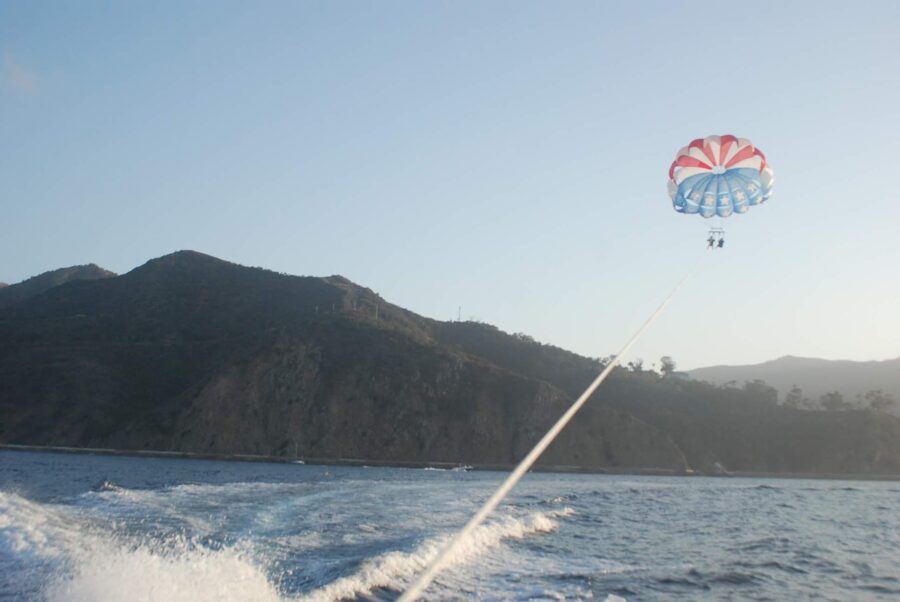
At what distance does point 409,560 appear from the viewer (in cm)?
1355

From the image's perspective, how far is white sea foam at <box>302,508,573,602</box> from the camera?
11.2m

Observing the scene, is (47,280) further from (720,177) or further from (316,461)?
(720,177)

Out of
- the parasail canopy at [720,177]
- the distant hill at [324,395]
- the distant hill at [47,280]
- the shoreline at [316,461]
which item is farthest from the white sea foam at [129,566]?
the distant hill at [47,280]

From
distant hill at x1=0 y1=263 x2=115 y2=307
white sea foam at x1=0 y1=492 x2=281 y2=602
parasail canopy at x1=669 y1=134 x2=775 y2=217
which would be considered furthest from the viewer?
distant hill at x1=0 y1=263 x2=115 y2=307

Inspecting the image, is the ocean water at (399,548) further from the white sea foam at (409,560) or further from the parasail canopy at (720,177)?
the parasail canopy at (720,177)

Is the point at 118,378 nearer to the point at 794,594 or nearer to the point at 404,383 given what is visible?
the point at 404,383

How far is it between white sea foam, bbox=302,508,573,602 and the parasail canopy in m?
8.36

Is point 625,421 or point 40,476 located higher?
point 625,421

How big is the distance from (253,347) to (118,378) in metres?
11.7

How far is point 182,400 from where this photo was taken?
223ft

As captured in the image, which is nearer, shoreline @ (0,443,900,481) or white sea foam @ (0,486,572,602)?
white sea foam @ (0,486,572,602)

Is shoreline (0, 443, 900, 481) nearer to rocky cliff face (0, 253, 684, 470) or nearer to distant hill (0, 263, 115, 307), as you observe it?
rocky cliff face (0, 253, 684, 470)

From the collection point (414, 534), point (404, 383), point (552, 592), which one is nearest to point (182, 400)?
point (404, 383)

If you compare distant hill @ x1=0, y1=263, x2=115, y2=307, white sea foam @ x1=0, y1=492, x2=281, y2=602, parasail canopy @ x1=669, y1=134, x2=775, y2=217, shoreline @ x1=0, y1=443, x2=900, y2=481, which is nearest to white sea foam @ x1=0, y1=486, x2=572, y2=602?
white sea foam @ x1=0, y1=492, x2=281, y2=602
